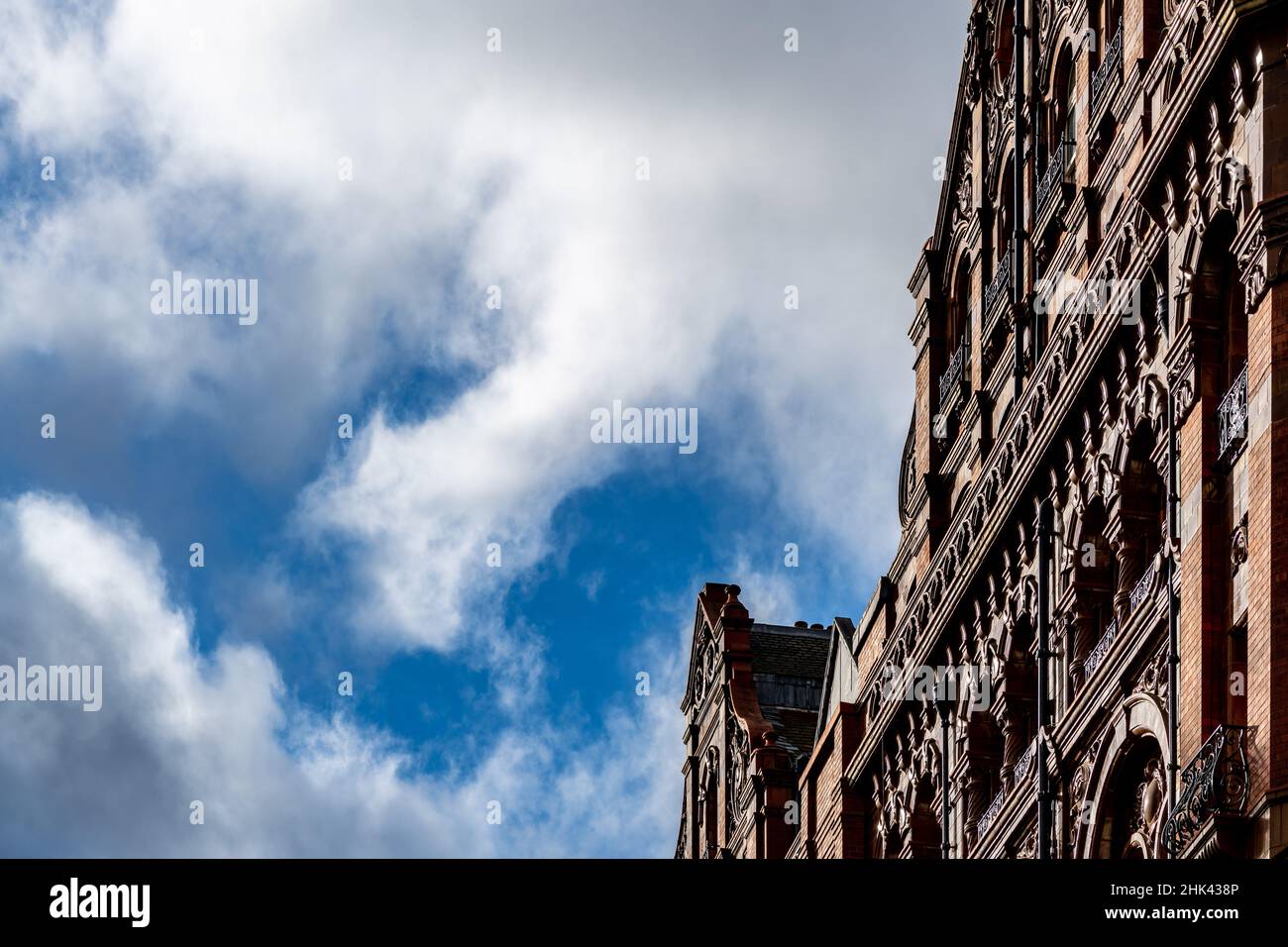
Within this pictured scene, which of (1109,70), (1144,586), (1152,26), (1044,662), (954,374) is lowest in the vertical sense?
(1044,662)

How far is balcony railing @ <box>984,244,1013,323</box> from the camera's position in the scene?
41241 millimetres

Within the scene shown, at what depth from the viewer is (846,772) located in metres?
48.2

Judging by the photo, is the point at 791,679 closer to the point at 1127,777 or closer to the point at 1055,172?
the point at 1055,172

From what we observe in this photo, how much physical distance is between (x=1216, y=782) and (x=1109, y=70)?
12074 mm

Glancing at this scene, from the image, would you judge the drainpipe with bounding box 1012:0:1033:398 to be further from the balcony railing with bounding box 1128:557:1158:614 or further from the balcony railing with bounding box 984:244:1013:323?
the balcony railing with bounding box 1128:557:1158:614

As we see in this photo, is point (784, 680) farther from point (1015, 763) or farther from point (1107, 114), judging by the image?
point (1107, 114)

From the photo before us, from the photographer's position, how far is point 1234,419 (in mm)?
29375

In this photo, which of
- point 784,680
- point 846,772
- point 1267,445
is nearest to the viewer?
point 1267,445

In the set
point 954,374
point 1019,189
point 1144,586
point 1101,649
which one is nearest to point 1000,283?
point 1019,189

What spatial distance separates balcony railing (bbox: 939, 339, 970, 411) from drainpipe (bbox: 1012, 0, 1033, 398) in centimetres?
304

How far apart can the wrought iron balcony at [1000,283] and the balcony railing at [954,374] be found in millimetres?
1666
